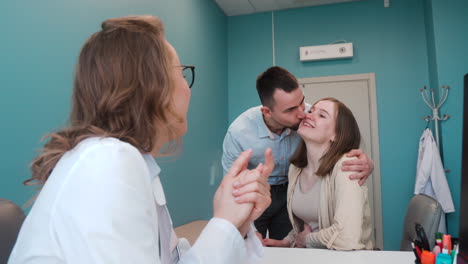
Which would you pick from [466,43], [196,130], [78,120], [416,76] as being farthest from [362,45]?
[78,120]

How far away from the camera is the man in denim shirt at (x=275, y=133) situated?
7.07 feet

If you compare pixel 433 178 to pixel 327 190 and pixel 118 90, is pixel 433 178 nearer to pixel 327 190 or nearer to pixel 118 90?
pixel 327 190

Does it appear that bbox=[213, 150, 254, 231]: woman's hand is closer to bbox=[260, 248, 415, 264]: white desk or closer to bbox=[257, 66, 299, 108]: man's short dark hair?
bbox=[260, 248, 415, 264]: white desk

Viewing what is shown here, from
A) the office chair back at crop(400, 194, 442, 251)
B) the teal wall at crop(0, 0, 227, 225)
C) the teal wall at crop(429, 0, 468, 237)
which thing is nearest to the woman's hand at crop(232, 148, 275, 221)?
the office chair back at crop(400, 194, 442, 251)

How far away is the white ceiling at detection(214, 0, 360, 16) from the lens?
4438mm

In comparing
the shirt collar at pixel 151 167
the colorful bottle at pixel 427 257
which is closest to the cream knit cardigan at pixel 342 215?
the colorful bottle at pixel 427 257

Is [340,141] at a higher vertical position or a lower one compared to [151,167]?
higher

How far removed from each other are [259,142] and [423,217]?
113 centimetres

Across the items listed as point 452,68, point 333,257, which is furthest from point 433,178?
point 333,257

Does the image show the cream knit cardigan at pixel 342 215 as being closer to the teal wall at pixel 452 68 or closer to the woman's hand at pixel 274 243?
the woman's hand at pixel 274 243

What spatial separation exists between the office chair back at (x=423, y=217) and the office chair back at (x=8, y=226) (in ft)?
4.55

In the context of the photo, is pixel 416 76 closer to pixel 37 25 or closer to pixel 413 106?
pixel 413 106

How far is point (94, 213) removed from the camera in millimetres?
494

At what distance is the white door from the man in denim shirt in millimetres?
2131
